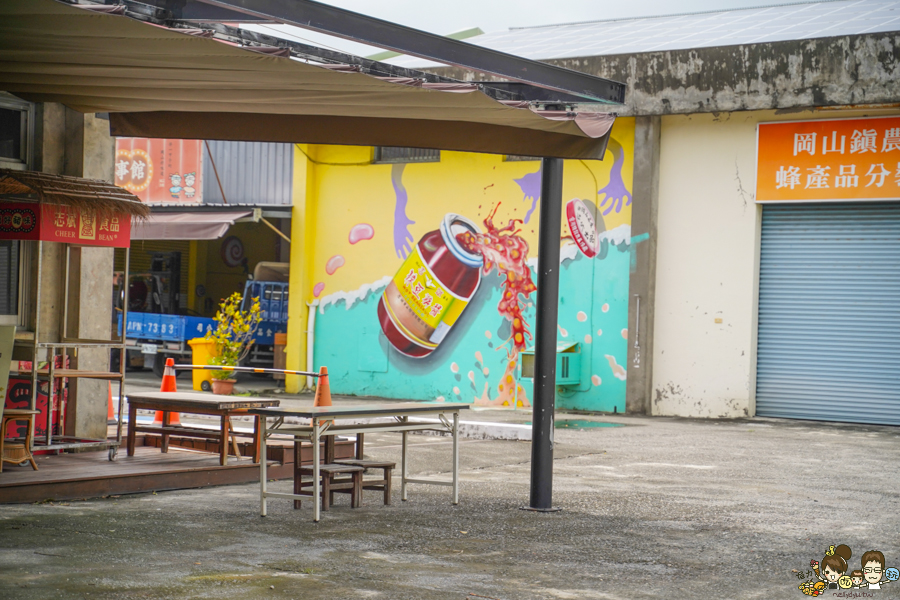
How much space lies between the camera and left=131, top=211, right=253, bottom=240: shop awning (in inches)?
699

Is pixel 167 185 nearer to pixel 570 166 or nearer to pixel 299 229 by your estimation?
pixel 299 229

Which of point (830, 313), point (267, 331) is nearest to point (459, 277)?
point (267, 331)

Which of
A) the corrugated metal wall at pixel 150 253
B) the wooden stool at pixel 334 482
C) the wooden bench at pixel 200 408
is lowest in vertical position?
the wooden stool at pixel 334 482

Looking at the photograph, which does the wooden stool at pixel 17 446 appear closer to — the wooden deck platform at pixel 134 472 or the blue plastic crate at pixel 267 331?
the wooden deck platform at pixel 134 472

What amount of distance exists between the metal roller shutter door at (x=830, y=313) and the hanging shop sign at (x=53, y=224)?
10.3 m

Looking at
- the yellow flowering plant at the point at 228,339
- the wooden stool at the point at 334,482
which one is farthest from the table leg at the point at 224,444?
the yellow flowering plant at the point at 228,339

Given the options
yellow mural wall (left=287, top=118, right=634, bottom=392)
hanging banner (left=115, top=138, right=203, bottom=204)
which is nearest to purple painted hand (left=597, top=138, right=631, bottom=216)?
yellow mural wall (left=287, top=118, right=634, bottom=392)

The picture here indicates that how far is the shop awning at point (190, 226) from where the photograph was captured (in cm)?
1775

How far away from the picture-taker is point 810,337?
14.9 meters

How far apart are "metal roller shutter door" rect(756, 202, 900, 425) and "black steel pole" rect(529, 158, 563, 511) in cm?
871

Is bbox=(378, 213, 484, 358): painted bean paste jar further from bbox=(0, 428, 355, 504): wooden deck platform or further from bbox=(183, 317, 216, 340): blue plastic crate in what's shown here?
bbox=(0, 428, 355, 504): wooden deck platform

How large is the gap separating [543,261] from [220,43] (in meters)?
3.16

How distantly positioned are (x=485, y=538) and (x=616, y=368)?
32.2 ft

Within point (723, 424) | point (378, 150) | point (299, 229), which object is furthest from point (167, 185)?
point (723, 424)
